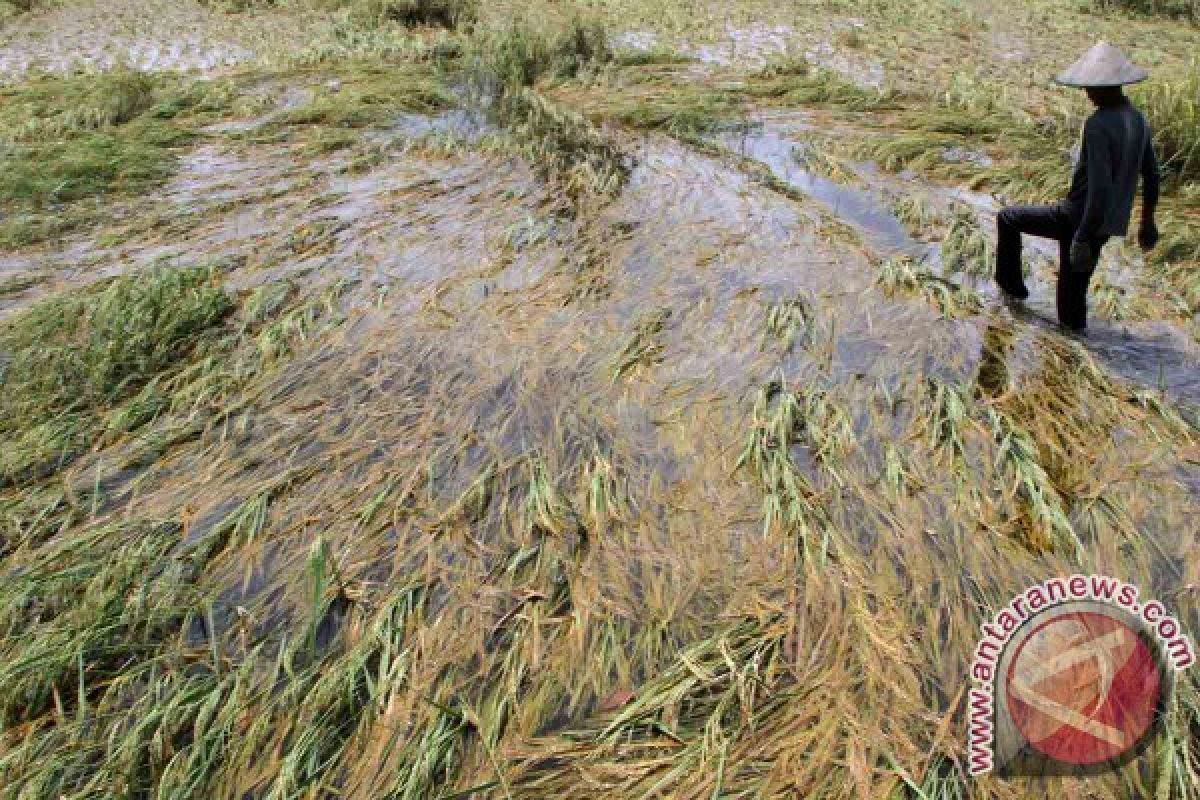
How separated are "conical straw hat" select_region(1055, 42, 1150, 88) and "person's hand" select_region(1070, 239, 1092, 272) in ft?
2.65

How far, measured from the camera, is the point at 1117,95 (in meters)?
3.63

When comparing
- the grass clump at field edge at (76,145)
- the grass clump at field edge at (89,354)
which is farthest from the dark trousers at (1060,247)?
the grass clump at field edge at (76,145)

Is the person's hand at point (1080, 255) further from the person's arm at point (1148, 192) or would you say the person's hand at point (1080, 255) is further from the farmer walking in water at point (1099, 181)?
the person's arm at point (1148, 192)

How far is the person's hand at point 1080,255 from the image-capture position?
3.87 metres

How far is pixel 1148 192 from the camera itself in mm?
4027

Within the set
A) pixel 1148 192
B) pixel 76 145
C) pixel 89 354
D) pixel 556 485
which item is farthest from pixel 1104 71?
pixel 76 145

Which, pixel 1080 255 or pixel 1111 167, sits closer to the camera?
pixel 1111 167

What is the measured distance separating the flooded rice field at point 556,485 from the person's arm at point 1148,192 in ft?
1.88

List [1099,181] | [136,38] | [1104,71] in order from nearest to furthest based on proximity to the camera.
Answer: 1. [1104,71]
2. [1099,181]
3. [136,38]

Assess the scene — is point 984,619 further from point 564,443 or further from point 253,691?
point 253,691

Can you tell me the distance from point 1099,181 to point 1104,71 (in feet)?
1.77


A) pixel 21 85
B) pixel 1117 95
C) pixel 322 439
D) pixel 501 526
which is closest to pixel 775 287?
pixel 1117 95

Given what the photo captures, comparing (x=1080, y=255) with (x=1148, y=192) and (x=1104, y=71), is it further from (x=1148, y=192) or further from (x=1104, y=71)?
(x=1104, y=71)

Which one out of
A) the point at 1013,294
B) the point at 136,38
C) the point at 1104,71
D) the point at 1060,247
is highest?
the point at 136,38
